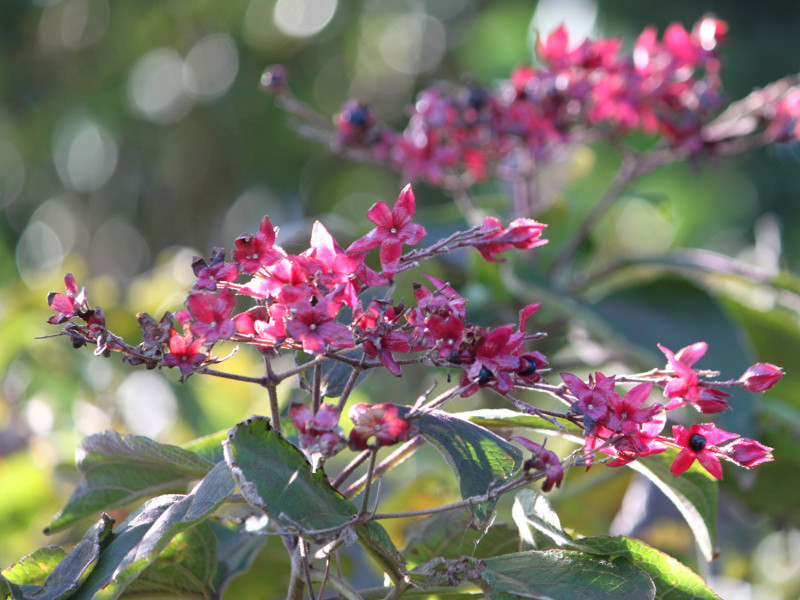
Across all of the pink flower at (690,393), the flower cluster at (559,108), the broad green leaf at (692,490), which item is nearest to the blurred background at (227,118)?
the flower cluster at (559,108)

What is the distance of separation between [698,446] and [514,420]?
0.34 feet

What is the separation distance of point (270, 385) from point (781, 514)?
0.62 meters

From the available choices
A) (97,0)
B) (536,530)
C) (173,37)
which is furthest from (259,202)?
(536,530)

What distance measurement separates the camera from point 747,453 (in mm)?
394

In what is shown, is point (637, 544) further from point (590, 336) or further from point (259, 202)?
point (259, 202)

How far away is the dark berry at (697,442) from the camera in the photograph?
1.29ft

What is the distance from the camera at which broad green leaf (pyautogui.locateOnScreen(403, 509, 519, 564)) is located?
1.67 feet

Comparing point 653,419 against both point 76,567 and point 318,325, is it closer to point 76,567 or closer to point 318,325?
point 318,325

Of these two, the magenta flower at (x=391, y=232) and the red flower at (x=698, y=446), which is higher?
the magenta flower at (x=391, y=232)

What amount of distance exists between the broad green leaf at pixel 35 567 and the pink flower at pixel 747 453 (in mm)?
363

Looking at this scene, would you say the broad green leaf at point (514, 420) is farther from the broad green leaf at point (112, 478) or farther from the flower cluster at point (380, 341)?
the broad green leaf at point (112, 478)

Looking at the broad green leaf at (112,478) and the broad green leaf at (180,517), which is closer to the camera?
the broad green leaf at (180,517)

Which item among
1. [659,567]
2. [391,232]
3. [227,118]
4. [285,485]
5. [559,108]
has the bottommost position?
[659,567]

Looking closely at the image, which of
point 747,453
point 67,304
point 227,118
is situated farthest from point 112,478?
point 227,118
